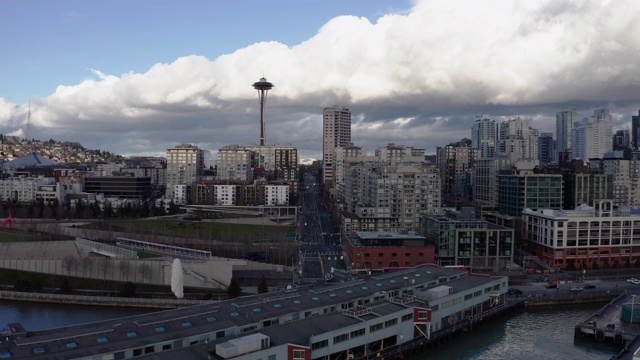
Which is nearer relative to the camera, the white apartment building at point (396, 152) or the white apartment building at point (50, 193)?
the white apartment building at point (50, 193)

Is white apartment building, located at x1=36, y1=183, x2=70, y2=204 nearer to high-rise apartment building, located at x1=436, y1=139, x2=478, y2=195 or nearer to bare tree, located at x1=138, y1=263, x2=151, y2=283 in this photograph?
bare tree, located at x1=138, y1=263, x2=151, y2=283

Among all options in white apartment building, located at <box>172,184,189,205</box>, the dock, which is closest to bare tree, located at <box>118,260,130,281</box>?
the dock

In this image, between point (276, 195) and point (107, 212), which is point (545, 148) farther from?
point (107, 212)

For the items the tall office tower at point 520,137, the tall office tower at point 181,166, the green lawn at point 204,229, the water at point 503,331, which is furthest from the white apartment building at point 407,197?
the tall office tower at point 520,137

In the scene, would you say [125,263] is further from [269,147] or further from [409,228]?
[269,147]

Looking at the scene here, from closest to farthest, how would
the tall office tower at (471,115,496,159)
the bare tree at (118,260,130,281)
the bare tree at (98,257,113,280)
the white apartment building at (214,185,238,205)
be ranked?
the bare tree at (118,260,130,281)
the bare tree at (98,257,113,280)
the white apartment building at (214,185,238,205)
the tall office tower at (471,115,496,159)

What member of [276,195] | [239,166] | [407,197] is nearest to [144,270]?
[407,197]

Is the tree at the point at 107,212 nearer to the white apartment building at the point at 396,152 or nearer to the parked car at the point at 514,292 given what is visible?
the white apartment building at the point at 396,152
